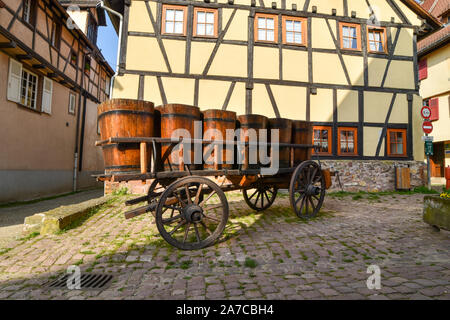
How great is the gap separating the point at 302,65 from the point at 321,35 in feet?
4.34

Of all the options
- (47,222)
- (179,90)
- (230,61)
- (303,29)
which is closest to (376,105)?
(303,29)

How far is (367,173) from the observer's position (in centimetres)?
829

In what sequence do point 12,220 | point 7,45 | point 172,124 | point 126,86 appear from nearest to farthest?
point 172,124
point 12,220
point 7,45
point 126,86

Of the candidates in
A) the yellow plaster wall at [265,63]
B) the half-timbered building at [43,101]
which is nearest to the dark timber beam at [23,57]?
the half-timbered building at [43,101]

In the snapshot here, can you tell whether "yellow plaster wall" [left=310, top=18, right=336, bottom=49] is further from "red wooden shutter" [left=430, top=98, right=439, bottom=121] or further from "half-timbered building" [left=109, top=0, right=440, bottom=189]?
"red wooden shutter" [left=430, top=98, right=439, bottom=121]

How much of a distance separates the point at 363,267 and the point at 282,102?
6.31 m

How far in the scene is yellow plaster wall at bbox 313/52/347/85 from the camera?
824 cm

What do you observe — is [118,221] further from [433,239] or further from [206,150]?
[433,239]

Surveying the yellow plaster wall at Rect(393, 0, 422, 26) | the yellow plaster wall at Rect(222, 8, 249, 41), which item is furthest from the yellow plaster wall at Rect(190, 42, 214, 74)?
the yellow plaster wall at Rect(393, 0, 422, 26)

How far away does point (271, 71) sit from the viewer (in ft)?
26.1

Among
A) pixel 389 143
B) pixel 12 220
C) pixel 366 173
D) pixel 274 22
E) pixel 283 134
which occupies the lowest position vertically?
pixel 12 220

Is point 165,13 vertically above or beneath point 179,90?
above

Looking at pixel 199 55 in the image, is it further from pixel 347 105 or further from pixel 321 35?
pixel 347 105

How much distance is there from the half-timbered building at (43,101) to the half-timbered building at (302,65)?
3.17m
